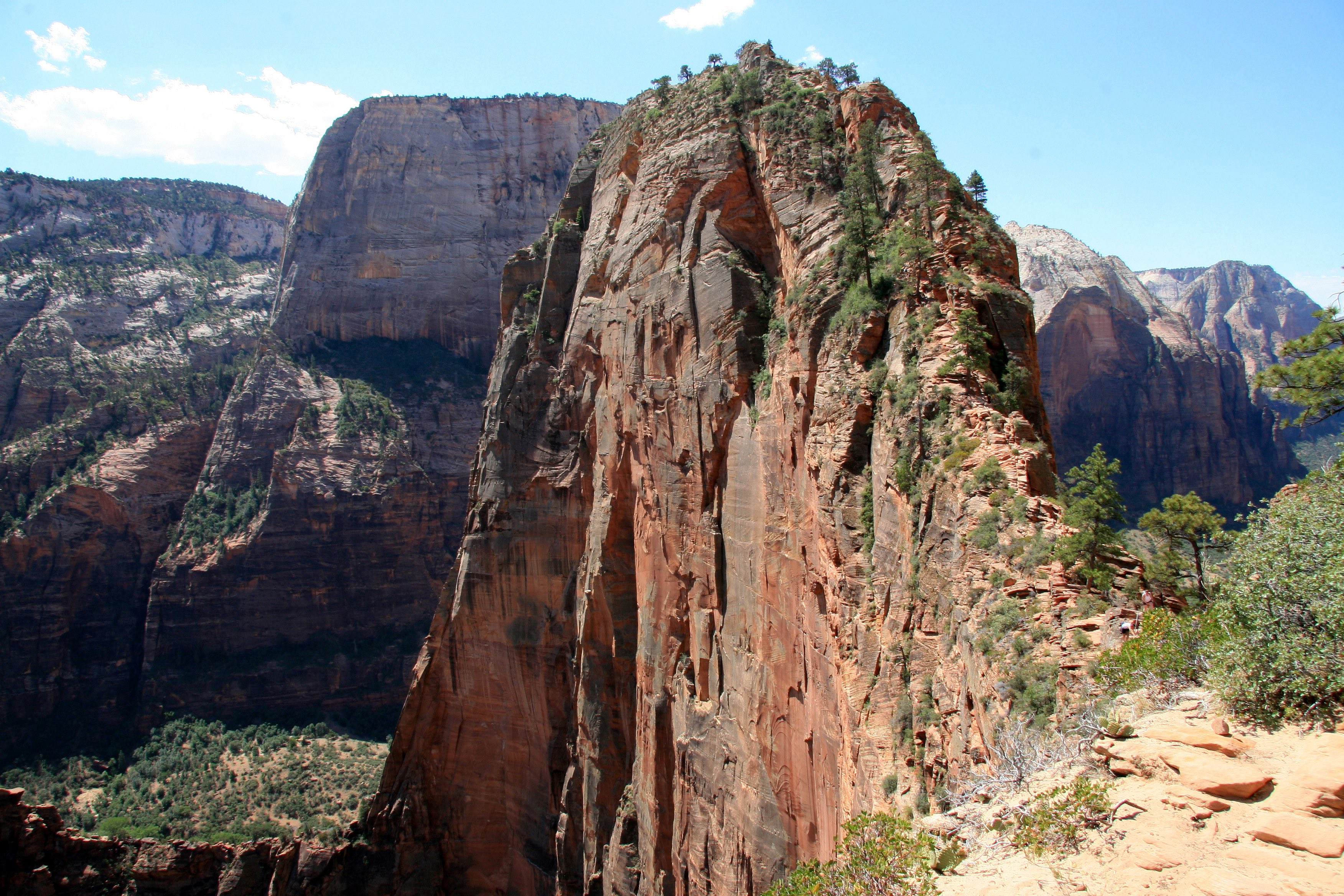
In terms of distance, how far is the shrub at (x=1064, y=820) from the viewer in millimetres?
7805

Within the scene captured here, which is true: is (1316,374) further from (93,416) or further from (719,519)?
(93,416)

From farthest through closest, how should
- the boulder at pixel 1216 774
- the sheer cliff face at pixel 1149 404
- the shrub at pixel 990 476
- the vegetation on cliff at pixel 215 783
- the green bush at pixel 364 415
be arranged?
1. the sheer cliff face at pixel 1149 404
2. the green bush at pixel 364 415
3. the vegetation on cliff at pixel 215 783
4. the shrub at pixel 990 476
5. the boulder at pixel 1216 774

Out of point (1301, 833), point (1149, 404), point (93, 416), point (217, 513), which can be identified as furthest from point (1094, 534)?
point (93, 416)

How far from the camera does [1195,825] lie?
7465 millimetres

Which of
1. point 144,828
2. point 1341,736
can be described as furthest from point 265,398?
point 1341,736

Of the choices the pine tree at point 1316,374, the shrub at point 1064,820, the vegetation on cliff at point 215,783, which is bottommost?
Answer: the vegetation on cliff at point 215,783

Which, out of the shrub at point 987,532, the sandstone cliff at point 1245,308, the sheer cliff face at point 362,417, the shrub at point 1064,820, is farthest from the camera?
the sandstone cliff at point 1245,308

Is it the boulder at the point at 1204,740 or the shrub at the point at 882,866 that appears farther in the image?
the shrub at the point at 882,866

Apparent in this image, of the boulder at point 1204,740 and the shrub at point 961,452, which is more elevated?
the shrub at point 961,452

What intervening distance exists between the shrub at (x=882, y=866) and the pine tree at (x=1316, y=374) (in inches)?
362

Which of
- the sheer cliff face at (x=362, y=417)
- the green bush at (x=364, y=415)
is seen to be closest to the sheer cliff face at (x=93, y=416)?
the sheer cliff face at (x=362, y=417)

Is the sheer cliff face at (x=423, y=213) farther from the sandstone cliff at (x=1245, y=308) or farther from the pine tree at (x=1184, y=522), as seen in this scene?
the sandstone cliff at (x=1245, y=308)

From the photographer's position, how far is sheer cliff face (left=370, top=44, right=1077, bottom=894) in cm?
1535

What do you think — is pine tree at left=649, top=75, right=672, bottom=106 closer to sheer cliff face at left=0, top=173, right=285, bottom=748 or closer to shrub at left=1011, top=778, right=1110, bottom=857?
shrub at left=1011, top=778, right=1110, bottom=857
